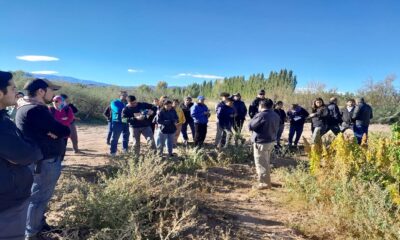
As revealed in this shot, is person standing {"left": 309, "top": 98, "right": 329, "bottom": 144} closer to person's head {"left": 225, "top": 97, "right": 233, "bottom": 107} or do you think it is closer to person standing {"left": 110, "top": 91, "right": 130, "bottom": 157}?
person's head {"left": 225, "top": 97, "right": 233, "bottom": 107}

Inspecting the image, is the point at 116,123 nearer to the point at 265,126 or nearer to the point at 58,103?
the point at 58,103

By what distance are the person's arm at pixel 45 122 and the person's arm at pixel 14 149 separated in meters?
1.10

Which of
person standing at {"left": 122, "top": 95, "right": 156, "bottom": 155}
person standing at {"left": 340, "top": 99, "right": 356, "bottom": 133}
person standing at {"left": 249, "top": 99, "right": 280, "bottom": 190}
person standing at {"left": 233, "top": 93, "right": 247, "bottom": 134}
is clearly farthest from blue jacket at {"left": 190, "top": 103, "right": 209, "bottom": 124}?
person standing at {"left": 340, "top": 99, "right": 356, "bottom": 133}

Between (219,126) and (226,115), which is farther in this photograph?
(219,126)

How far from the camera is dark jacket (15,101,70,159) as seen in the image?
3.67m

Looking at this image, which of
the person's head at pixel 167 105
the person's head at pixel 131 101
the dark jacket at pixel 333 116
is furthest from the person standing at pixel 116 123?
the dark jacket at pixel 333 116

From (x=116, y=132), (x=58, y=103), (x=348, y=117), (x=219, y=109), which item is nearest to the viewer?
(x=58, y=103)

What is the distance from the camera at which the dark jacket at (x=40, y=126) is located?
12.1ft

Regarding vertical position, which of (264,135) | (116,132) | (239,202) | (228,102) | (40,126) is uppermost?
(228,102)

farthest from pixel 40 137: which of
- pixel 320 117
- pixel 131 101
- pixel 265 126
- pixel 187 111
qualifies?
pixel 320 117

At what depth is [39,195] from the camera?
3824 millimetres

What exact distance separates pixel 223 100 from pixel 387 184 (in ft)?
18.8

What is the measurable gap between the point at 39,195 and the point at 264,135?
4187 millimetres

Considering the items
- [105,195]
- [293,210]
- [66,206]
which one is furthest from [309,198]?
[66,206]
